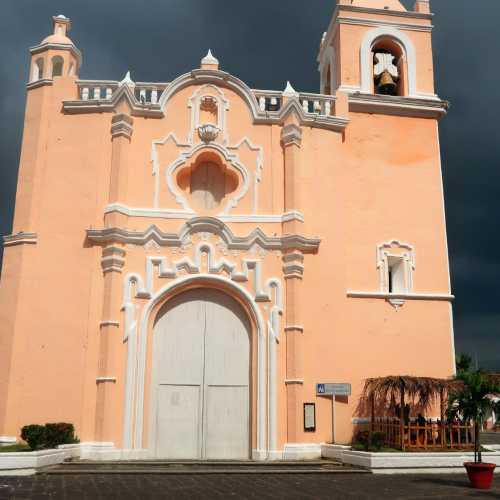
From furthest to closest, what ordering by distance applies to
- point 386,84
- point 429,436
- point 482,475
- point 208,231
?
point 386,84
point 208,231
point 429,436
point 482,475

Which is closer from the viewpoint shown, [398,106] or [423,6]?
[398,106]

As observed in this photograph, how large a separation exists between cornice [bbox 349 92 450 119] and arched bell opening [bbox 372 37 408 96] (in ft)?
2.78

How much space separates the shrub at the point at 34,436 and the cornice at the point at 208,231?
5.21 metres

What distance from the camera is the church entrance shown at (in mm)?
17547

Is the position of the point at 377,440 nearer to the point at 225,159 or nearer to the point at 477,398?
the point at 477,398

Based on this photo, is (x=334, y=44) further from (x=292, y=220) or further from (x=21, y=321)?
(x=21, y=321)

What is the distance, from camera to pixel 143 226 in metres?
18.6

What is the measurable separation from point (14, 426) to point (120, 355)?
3.19 m

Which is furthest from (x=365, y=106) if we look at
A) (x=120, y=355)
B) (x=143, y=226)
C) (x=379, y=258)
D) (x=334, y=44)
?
(x=120, y=355)

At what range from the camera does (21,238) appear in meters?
18.4

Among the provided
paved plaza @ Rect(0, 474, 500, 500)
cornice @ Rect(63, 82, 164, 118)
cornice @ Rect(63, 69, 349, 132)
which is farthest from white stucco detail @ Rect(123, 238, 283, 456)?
cornice @ Rect(63, 69, 349, 132)

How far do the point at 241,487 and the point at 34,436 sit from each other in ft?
18.4

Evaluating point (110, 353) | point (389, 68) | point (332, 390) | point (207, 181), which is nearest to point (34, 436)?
point (110, 353)

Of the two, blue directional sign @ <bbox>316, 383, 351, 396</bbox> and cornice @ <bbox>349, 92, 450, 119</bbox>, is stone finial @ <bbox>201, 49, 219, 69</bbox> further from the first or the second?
blue directional sign @ <bbox>316, 383, 351, 396</bbox>
